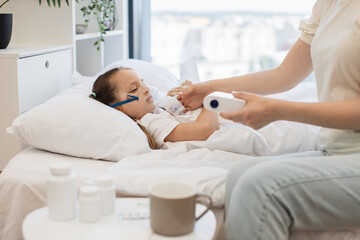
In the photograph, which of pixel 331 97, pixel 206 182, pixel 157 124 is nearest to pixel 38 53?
pixel 157 124

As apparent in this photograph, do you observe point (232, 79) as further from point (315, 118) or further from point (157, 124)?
point (315, 118)

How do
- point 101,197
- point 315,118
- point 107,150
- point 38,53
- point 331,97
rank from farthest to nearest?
point 38,53
point 107,150
point 331,97
point 315,118
point 101,197

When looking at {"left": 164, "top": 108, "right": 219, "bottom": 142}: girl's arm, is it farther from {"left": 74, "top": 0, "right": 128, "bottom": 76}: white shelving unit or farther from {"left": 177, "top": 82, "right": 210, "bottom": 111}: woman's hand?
{"left": 74, "top": 0, "right": 128, "bottom": 76}: white shelving unit

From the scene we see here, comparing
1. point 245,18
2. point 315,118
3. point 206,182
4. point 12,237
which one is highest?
point 245,18

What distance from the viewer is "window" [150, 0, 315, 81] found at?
11.7ft

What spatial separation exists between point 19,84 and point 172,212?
3.33 feet

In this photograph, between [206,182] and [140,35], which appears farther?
[140,35]

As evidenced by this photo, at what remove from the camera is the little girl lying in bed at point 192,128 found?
1512mm

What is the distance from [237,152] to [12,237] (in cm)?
70

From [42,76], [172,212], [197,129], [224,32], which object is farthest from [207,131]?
[224,32]

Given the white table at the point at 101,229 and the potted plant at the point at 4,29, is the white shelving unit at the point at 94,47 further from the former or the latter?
the white table at the point at 101,229

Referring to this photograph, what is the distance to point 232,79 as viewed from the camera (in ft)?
5.32

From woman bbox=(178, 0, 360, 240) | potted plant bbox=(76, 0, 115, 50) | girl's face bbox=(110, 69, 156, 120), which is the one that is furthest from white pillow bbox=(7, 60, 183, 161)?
potted plant bbox=(76, 0, 115, 50)

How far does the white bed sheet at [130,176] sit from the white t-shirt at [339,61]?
0.82 ft
